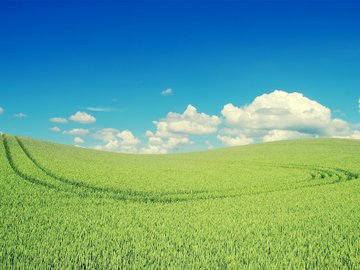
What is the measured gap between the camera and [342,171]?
30922 millimetres

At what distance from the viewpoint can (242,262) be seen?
7.56 meters

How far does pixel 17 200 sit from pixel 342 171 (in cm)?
2782

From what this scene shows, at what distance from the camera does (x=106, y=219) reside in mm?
11492

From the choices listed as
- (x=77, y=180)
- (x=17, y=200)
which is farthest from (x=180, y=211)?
(x=77, y=180)

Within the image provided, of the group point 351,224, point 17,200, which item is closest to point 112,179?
point 17,200

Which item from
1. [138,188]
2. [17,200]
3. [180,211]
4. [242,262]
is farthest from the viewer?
[138,188]

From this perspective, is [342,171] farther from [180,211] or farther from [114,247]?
[114,247]

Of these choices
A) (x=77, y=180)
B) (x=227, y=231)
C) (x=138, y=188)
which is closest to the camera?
(x=227, y=231)

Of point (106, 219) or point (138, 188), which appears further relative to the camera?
point (138, 188)

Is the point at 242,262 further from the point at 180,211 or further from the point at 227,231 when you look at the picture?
the point at 180,211

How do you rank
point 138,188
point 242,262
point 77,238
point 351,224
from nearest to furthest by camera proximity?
point 242,262 < point 77,238 < point 351,224 < point 138,188

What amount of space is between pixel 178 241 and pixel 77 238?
2.83m

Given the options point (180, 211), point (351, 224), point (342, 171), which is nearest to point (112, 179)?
point (180, 211)

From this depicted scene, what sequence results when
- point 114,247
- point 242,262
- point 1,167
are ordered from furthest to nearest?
1. point 1,167
2. point 114,247
3. point 242,262
